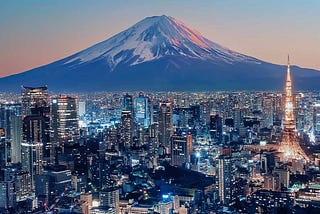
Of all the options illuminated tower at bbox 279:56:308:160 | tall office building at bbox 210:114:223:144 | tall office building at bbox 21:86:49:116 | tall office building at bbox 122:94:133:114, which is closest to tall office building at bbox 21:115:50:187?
tall office building at bbox 21:86:49:116

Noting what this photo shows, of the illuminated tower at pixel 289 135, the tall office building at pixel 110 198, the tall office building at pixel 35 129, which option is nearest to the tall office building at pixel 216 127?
the illuminated tower at pixel 289 135

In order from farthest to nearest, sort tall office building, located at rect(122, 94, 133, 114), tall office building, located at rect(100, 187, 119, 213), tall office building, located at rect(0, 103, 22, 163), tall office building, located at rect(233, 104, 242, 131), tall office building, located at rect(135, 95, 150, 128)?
tall office building, located at rect(122, 94, 133, 114) → tall office building, located at rect(233, 104, 242, 131) → tall office building, located at rect(135, 95, 150, 128) → tall office building, located at rect(0, 103, 22, 163) → tall office building, located at rect(100, 187, 119, 213)

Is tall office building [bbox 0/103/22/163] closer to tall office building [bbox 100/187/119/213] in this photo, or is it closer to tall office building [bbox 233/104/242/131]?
tall office building [bbox 100/187/119/213]

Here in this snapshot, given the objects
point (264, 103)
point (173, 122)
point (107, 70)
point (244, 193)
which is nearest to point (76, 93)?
point (107, 70)

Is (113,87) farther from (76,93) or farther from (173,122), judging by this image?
(173,122)

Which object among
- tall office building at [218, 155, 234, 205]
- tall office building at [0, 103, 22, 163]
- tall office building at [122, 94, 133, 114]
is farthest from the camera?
tall office building at [122, 94, 133, 114]

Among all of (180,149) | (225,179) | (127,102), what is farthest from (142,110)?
(225,179)

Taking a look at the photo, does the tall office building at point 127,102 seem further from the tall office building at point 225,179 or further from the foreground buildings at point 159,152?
the tall office building at point 225,179
